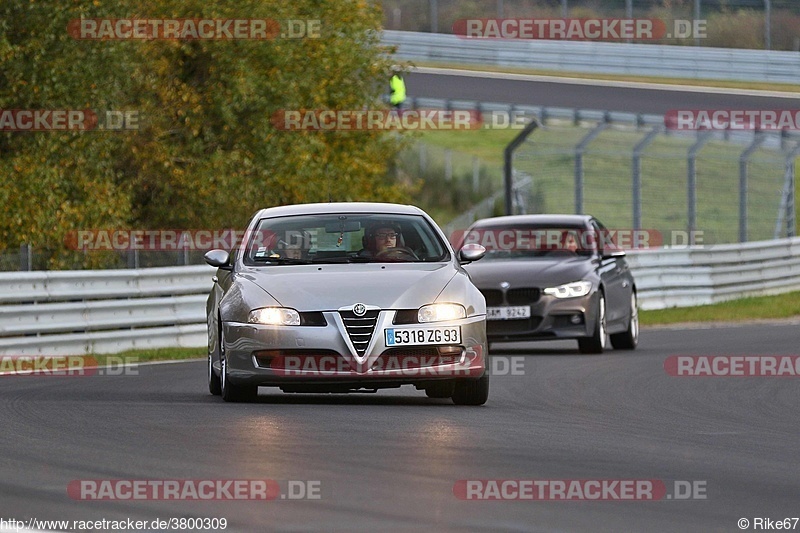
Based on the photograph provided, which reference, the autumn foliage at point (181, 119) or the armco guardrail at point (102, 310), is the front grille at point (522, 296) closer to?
the armco guardrail at point (102, 310)

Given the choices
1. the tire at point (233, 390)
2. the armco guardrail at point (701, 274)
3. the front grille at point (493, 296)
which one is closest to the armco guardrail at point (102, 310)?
the front grille at point (493, 296)

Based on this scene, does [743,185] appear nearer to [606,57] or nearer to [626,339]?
[626,339]

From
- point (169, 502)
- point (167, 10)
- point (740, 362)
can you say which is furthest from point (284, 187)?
point (169, 502)

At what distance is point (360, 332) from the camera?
1152 centimetres

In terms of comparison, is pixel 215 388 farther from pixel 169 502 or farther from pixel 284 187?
pixel 284 187

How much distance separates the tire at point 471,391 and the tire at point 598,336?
6.46 metres

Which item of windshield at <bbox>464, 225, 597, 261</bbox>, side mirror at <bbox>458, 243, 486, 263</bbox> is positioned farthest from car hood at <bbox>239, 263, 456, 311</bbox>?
windshield at <bbox>464, 225, 597, 261</bbox>

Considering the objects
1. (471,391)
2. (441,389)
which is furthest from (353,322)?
(441,389)

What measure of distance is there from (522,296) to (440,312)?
694 cm

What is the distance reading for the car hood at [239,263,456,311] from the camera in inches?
455

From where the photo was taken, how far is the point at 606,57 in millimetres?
52312

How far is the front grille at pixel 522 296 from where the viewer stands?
18.5 metres

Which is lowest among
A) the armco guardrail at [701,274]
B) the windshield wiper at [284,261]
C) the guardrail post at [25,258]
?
the armco guardrail at [701,274]

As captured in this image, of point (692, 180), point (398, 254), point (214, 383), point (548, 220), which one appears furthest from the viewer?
point (692, 180)
